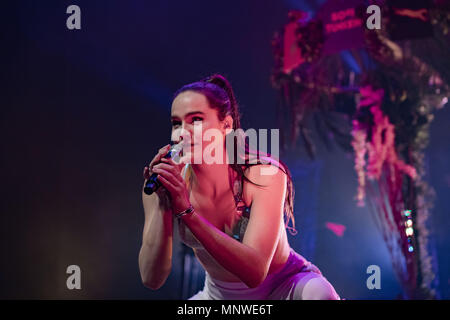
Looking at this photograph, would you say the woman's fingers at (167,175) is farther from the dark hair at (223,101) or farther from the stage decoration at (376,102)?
the stage decoration at (376,102)

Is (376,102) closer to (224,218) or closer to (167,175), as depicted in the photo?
(224,218)

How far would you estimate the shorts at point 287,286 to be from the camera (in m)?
1.47

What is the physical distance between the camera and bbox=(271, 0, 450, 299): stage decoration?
5363mm

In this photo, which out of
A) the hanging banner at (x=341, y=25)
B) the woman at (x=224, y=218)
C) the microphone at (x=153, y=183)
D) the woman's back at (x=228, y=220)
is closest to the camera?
the microphone at (x=153, y=183)

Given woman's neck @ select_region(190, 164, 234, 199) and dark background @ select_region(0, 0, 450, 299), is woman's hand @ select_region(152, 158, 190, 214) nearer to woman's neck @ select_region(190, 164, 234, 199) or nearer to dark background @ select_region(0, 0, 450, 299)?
woman's neck @ select_region(190, 164, 234, 199)

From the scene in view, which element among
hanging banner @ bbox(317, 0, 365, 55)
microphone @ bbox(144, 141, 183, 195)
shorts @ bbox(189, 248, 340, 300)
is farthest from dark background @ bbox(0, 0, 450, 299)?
microphone @ bbox(144, 141, 183, 195)

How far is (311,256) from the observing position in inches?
232

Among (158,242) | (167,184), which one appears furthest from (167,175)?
(158,242)

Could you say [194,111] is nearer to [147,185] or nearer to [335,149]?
[147,185]

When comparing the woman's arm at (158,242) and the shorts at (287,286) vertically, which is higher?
the woman's arm at (158,242)

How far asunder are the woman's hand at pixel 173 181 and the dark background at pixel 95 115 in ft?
7.21

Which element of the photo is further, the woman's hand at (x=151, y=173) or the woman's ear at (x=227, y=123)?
the woman's ear at (x=227, y=123)

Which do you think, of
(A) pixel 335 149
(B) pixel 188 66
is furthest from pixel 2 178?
(A) pixel 335 149

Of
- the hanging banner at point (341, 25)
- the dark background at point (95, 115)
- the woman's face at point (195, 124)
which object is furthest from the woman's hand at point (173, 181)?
the hanging banner at point (341, 25)
